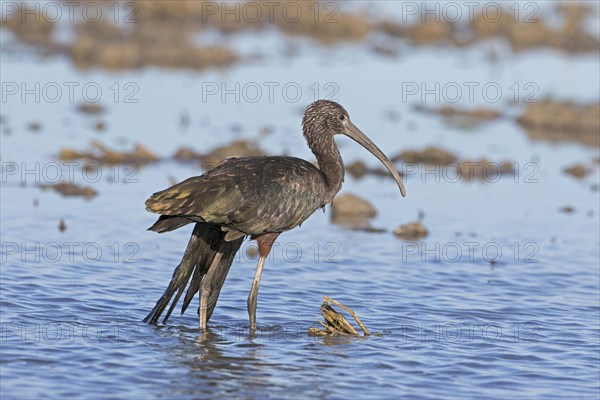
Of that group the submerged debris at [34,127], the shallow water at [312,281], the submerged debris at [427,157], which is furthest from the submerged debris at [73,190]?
the submerged debris at [427,157]

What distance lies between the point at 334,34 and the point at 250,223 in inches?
939

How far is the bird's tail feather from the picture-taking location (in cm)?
1023

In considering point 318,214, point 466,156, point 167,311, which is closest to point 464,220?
point 318,214

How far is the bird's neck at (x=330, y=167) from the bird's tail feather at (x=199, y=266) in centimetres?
91

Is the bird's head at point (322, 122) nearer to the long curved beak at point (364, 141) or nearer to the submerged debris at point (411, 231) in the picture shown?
the long curved beak at point (364, 141)

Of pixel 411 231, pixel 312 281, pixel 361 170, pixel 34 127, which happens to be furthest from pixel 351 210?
pixel 34 127

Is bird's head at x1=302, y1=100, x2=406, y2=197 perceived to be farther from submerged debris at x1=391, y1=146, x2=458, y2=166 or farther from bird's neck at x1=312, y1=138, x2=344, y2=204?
submerged debris at x1=391, y1=146, x2=458, y2=166

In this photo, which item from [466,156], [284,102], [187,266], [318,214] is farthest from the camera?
[284,102]

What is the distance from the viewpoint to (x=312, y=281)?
484 inches

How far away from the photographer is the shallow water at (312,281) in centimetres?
912

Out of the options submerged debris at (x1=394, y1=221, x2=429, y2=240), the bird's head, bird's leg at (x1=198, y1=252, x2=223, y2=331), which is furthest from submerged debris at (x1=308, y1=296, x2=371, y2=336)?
submerged debris at (x1=394, y1=221, x2=429, y2=240)

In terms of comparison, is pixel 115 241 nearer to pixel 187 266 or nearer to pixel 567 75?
pixel 187 266

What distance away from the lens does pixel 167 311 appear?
10.5m

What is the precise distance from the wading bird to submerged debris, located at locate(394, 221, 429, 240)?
3.76 m
